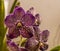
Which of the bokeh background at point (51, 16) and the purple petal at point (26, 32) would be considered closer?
the purple petal at point (26, 32)

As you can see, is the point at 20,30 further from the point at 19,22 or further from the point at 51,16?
the point at 51,16

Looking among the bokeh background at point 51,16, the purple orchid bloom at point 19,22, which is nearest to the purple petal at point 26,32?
the purple orchid bloom at point 19,22

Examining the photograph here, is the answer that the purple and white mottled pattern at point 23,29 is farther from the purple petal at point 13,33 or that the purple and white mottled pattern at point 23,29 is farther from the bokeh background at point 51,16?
the bokeh background at point 51,16

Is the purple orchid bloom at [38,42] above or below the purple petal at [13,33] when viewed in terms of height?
below

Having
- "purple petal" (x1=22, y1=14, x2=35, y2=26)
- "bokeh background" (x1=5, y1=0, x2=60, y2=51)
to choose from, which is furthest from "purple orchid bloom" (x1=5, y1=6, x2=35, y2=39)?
"bokeh background" (x1=5, y1=0, x2=60, y2=51)

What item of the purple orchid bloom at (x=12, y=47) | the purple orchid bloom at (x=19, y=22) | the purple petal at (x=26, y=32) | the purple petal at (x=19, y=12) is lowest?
the purple orchid bloom at (x=12, y=47)

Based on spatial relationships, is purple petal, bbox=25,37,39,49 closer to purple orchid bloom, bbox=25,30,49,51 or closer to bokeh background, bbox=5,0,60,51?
purple orchid bloom, bbox=25,30,49,51

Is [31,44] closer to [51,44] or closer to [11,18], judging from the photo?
[11,18]

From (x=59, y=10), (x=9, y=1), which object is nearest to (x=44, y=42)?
(x=59, y=10)
